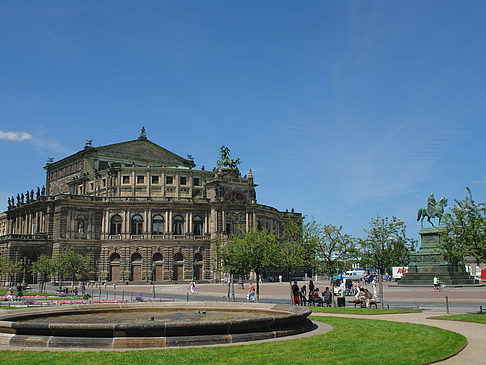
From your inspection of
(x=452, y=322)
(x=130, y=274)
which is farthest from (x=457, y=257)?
(x=130, y=274)

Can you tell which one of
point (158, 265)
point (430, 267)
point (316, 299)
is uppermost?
point (158, 265)

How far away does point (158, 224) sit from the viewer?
8756cm

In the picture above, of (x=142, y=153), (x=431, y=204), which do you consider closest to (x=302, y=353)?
(x=431, y=204)

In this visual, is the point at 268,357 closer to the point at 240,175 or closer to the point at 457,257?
the point at 457,257

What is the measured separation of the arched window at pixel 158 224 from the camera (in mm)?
87125

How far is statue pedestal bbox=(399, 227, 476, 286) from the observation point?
56.7 m

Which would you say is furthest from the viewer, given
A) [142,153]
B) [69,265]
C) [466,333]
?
[142,153]

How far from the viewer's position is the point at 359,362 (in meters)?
13.2

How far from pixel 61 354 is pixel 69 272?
2141 inches

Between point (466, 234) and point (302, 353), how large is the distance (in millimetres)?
13819

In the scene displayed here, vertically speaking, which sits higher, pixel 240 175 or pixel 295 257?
pixel 240 175

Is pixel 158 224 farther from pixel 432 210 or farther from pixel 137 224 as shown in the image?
pixel 432 210

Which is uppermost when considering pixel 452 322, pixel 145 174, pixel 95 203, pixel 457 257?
pixel 145 174

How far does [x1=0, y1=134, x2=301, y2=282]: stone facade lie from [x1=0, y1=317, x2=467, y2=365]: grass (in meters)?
63.1
